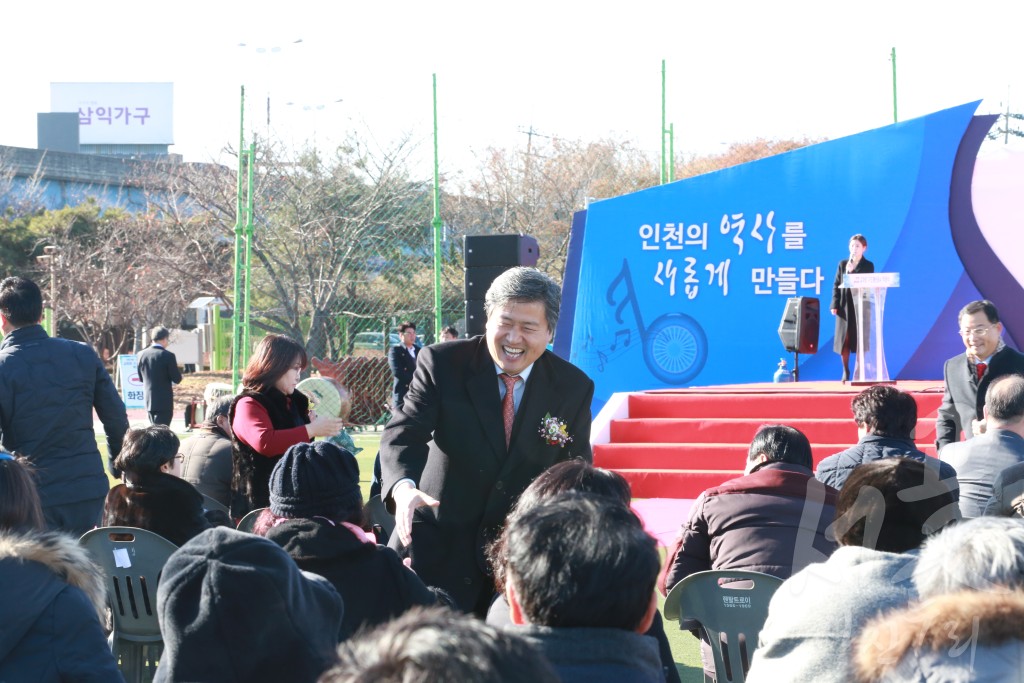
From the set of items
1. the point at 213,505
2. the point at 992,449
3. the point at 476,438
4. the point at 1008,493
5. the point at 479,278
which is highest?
the point at 479,278

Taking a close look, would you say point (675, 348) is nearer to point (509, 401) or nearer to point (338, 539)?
point (509, 401)

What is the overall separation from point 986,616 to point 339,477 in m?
1.52

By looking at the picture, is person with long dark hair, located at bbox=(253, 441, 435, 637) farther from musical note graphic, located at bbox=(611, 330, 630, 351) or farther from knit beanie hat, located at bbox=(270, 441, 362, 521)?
musical note graphic, located at bbox=(611, 330, 630, 351)

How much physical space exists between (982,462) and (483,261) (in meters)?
4.61

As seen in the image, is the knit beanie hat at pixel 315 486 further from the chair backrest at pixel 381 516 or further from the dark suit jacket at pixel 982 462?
the dark suit jacket at pixel 982 462

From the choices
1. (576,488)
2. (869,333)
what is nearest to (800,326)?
(869,333)

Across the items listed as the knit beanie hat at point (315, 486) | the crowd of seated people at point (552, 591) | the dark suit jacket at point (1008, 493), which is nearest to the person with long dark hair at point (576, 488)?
the crowd of seated people at point (552, 591)

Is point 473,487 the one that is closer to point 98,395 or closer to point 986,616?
point 986,616

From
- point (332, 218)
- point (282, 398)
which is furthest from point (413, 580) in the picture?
point (332, 218)

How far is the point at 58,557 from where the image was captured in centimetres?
234

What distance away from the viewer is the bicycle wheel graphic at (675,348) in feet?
43.6

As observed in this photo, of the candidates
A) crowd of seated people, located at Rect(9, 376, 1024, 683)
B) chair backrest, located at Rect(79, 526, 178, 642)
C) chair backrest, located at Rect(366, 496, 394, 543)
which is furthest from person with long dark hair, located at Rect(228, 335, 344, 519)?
crowd of seated people, located at Rect(9, 376, 1024, 683)

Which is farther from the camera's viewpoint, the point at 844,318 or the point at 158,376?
the point at 158,376

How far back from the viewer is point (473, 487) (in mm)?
3295
